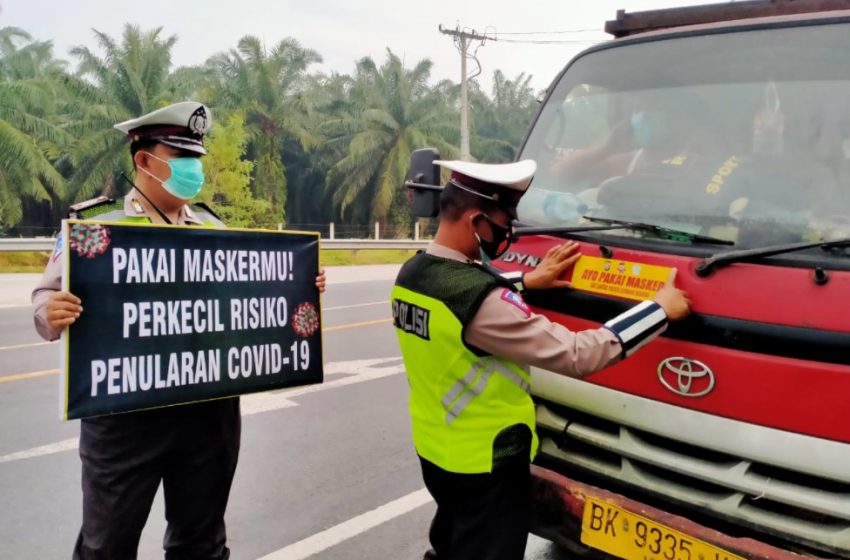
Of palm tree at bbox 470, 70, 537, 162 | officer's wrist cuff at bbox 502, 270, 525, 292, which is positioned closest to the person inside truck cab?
officer's wrist cuff at bbox 502, 270, 525, 292

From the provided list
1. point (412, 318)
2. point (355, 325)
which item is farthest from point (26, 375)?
point (412, 318)

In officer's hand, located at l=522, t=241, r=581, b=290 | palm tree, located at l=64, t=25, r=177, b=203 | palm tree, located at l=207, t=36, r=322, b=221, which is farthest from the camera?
palm tree, located at l=207, t=36, r=322, b=221

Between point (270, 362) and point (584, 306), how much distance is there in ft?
3.94

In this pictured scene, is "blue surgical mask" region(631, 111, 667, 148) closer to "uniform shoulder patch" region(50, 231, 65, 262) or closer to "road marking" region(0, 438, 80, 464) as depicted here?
"uniform shoulder patch" region(50, 231, 65, 262)

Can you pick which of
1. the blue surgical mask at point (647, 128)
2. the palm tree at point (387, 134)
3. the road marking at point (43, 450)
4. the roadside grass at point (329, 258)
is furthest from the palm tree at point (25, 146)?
the blue surgical mask at point (647, 128)

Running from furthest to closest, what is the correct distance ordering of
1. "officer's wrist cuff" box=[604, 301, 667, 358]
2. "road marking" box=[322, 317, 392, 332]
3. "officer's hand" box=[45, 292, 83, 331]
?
1. "road marking" box=[322, 317, 392, 332]
2. "officer's hand" box=[45, 292, 83, 331]
3. "officer's wrist cuff" box=[604, 301, 667, 358]

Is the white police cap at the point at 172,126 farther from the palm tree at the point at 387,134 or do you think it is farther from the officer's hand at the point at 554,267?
the palm tree at the point at 387,134

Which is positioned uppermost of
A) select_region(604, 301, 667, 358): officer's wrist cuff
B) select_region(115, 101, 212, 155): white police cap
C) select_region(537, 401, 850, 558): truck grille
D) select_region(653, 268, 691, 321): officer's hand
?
select_region(115, 101, 212, 155): white police cap

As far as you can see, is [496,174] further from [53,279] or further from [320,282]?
[53,279]

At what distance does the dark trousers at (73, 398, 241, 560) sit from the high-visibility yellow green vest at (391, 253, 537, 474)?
33.4 inches

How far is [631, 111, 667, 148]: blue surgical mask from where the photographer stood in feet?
9.91

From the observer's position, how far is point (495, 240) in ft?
7.18

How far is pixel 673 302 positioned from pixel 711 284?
15 cm

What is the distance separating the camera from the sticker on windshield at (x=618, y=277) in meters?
2.42
